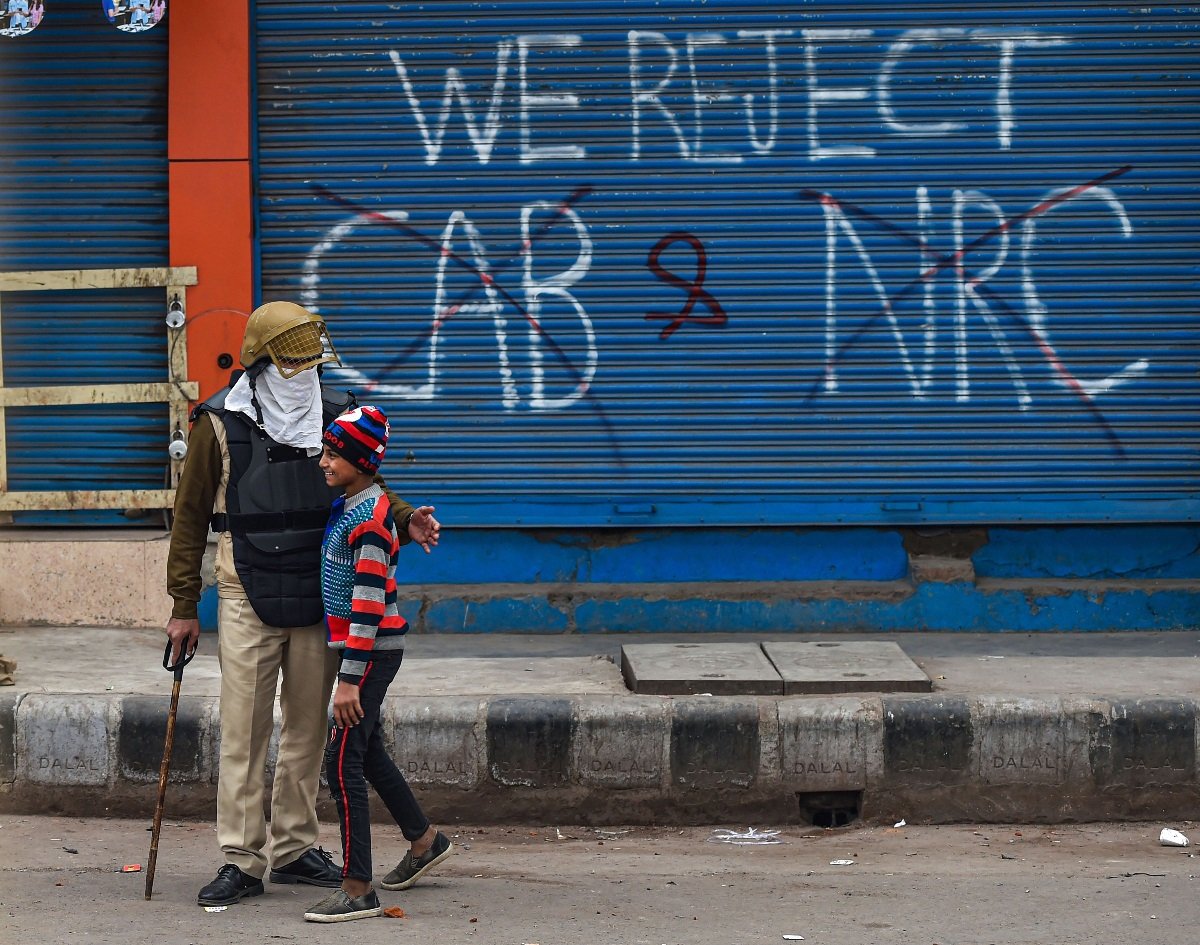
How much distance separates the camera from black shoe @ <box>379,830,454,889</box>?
16.5 feet

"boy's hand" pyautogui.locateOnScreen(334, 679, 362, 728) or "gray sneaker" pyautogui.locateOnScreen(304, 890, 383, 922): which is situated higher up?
"boy's hand" pyautogui.locateOnScreen(334, 679, 362, 728)

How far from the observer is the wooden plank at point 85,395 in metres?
7.92

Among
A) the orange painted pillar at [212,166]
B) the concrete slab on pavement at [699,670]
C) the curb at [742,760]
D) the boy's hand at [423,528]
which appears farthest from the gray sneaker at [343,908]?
the orange painted pillar at [212,166]

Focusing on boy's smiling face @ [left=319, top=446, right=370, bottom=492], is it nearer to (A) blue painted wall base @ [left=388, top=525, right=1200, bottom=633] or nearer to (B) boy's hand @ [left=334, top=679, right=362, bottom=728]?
(B) boy's hand @ [left=334, top=679, right=362, bottom=728]

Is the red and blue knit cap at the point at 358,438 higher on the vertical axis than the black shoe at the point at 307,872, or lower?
higher

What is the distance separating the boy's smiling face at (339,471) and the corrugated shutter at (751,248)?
3.22 metres

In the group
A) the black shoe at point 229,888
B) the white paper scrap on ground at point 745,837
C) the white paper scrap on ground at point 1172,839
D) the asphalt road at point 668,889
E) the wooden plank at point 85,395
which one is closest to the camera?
the asphalt road at point 668,889

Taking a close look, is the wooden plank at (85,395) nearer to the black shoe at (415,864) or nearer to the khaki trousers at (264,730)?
the khaki trousers at (264,730)

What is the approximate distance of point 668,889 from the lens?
16.9 ft

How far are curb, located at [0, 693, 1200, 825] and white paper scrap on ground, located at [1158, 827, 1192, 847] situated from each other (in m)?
0.29

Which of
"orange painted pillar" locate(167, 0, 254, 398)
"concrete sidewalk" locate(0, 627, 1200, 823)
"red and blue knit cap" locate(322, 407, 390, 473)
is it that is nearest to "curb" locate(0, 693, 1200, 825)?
"concrete sidewalk" locate(0, 627, 1200, 823)

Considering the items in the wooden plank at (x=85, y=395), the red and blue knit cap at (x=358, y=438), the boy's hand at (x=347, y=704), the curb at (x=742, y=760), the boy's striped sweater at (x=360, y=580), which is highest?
the wooden plank at (x=85, y=395)

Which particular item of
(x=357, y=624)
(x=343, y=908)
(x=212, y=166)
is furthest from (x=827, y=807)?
(x=212, y=166)

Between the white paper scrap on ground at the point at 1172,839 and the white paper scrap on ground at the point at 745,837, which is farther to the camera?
the white paper scrap on ground at the point at 745,837
